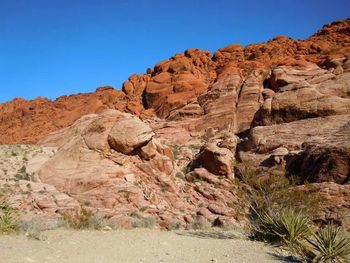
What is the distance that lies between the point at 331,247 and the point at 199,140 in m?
32.1

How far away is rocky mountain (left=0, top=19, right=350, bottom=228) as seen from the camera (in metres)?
21.6

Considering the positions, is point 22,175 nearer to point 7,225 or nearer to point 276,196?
point 7,225

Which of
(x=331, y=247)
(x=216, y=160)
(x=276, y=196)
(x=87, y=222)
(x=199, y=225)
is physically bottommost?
(x=199, y=225)

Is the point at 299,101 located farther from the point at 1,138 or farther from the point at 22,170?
the point at 1,138

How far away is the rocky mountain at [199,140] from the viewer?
2163cm

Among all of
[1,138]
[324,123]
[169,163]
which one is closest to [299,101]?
[324,123]

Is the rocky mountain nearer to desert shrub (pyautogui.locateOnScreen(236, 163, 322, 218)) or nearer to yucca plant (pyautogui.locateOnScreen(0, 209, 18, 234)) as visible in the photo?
desert shrub (pyautogui.locateOnScreen(236, 163, 322, 218))

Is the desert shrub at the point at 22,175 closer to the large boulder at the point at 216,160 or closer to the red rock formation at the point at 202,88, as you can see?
the large boulder at the point at 216,160

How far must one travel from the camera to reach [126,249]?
28.7 feet

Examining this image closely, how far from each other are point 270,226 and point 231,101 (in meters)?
34.9

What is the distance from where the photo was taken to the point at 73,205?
20.7 meters

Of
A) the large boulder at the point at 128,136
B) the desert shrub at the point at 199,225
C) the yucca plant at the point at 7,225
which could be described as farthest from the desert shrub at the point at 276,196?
the large boulder at the point at 128,136

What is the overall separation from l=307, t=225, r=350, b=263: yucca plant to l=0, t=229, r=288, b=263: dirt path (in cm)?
95

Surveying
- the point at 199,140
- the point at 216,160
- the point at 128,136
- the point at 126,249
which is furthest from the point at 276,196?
the point at 199,140
